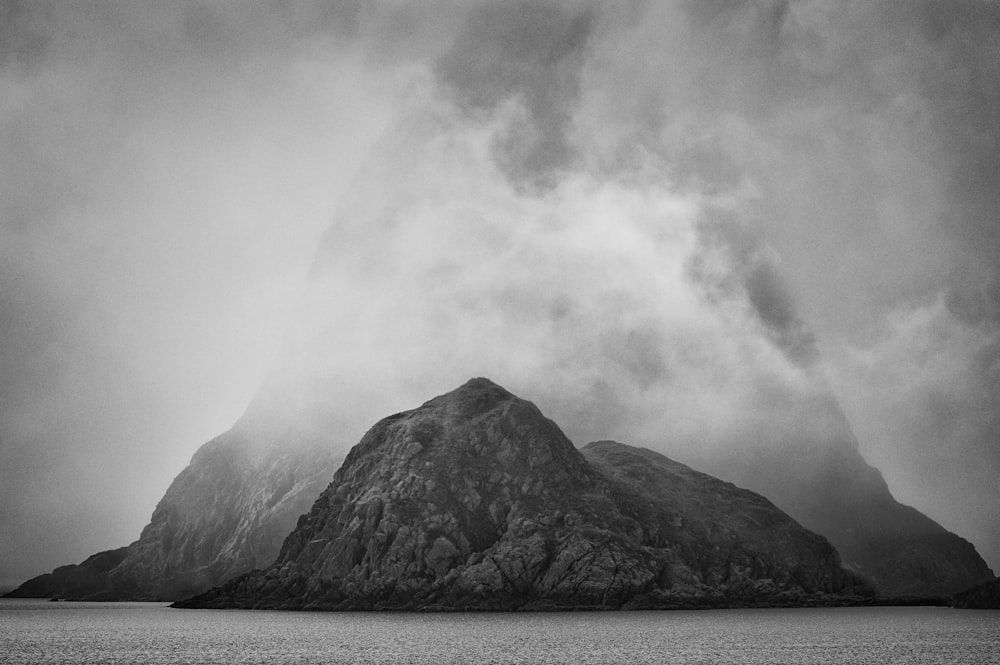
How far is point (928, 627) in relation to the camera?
652ft

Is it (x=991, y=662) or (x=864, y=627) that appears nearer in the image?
(x=991, y=662)

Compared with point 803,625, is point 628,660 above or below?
below

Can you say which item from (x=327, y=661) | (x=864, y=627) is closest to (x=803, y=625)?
(x=864, y=627)

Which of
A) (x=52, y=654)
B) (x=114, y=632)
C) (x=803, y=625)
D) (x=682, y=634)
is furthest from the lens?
(x=803, y=625)

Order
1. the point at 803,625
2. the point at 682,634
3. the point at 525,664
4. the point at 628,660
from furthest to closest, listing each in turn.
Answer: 1. the point at 803,625
2. the point at 682,634
3. the point at 628,660
4. the point at 525,664

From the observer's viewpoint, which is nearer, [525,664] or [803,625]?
[525,664]

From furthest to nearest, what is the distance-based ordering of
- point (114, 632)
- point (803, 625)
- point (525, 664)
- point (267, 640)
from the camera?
point (803, 625), point (114, 632), point (267, 640), point (525, 664)

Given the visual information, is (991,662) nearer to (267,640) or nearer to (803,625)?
(803,625)

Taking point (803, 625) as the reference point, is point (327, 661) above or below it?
below

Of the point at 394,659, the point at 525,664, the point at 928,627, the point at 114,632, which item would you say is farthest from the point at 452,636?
the point at 928,627

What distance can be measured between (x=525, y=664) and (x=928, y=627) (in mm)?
141407

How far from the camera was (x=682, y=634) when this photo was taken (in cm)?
16588

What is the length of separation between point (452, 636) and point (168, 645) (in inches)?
2067

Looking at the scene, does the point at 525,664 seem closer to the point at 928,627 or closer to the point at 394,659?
the point at 394,659
